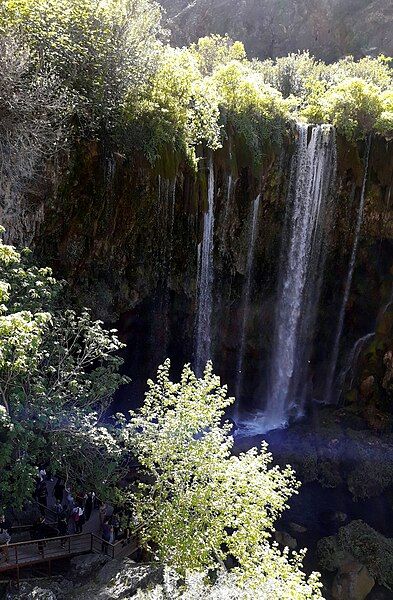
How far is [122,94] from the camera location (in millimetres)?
14766

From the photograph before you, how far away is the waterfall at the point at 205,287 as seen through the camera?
18.7 m

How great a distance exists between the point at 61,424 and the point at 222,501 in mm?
3835

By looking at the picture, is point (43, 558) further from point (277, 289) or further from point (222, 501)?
point (277, 289)

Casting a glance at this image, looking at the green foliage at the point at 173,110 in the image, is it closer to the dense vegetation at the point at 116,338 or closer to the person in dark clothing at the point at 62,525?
the dense vegetation at the point at 116,338

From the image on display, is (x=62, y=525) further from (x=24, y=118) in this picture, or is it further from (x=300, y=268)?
(x=300, y=268)

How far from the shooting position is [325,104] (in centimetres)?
2089

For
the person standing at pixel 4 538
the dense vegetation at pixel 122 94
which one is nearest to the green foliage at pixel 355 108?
the dense vegetation at pixel 122 94

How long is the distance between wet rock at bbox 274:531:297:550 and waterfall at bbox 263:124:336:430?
5.81 m

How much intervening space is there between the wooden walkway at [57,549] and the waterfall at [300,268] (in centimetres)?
1121

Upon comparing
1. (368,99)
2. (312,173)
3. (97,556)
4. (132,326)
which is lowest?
(97,556)

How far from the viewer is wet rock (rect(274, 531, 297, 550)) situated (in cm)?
1581

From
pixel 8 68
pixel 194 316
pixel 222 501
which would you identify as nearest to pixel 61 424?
pixel 222 501

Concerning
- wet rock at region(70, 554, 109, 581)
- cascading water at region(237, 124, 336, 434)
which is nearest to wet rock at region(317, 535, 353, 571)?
cascading water at region(237, 124, 336, 434)

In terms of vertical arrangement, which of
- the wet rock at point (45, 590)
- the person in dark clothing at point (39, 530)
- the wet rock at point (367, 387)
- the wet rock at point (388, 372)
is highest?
the wet rock at point (388, 372)
